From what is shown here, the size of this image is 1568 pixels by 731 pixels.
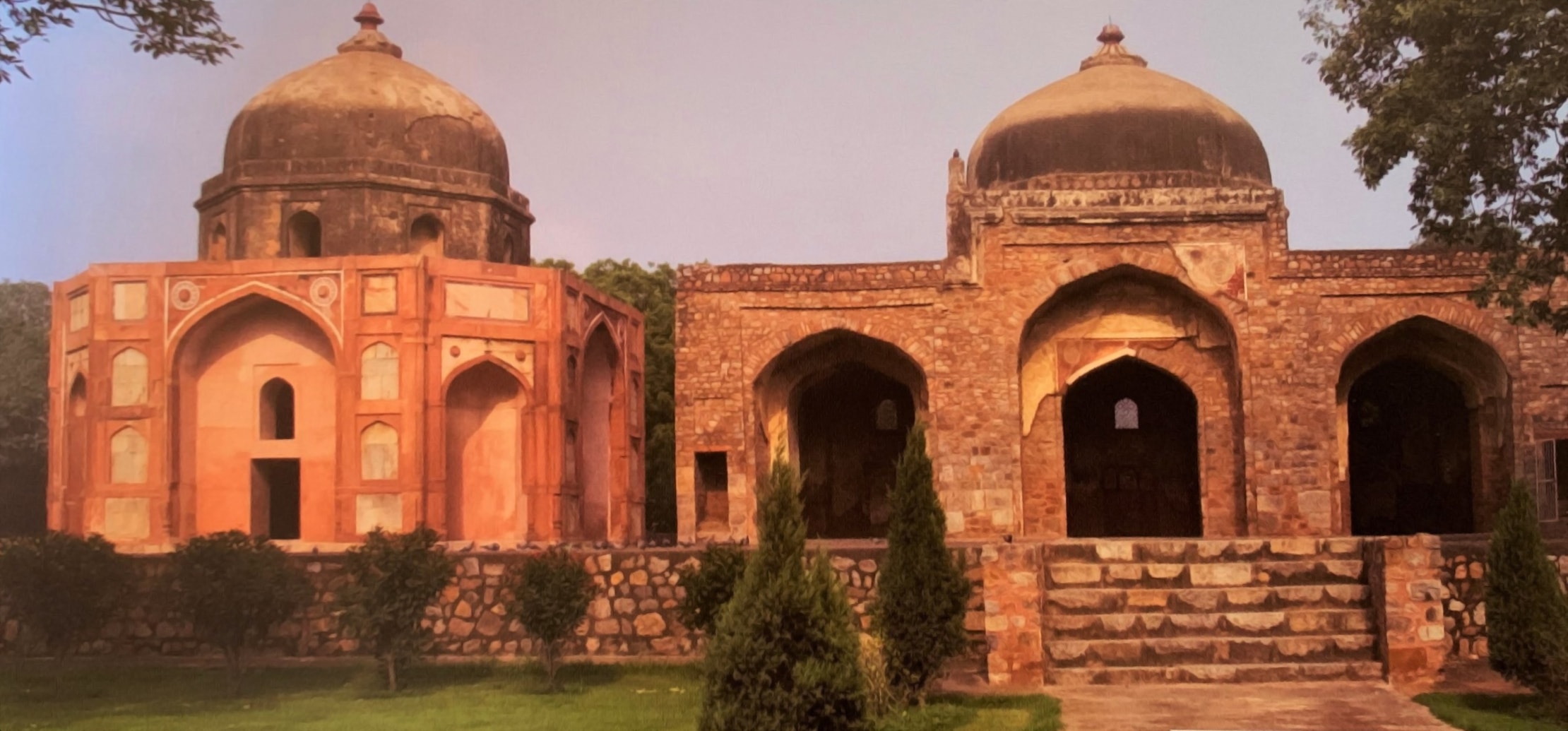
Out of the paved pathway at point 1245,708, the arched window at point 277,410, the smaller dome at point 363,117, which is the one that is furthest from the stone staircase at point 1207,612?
the smaller dome at point 363,117

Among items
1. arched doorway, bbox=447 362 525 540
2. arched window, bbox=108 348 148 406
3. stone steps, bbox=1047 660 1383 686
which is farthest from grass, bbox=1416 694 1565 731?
arched window, bbox=108 348 148 406

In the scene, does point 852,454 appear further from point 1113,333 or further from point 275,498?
point 275,498

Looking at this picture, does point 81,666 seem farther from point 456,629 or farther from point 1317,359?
point 1317,359

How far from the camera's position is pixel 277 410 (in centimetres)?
1493

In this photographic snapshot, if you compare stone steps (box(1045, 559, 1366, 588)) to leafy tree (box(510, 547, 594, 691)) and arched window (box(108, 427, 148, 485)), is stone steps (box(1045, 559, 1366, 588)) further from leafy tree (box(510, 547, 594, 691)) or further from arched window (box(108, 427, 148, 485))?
arched window (box(108, 427, 148, 485))

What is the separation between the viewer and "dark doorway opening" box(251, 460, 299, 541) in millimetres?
14430

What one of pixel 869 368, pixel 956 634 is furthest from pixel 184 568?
pixel 869 368

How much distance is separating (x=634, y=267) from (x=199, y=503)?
11.5 m

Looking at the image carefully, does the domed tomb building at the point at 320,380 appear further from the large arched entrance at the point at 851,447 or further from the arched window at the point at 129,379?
the large arched entrance at the point at 851,447

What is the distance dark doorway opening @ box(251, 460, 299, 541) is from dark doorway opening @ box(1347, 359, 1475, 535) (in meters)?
12.8

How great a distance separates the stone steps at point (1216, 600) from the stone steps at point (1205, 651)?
0.98ft

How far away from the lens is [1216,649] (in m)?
8.59

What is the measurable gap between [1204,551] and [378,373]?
8126 mm

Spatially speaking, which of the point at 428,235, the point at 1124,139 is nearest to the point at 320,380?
the point at 428,235
